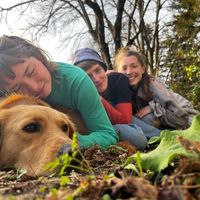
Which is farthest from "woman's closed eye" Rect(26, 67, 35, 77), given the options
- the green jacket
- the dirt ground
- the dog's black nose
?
the dirt ground

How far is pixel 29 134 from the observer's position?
3.46 meters

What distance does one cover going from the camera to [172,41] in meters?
26.8

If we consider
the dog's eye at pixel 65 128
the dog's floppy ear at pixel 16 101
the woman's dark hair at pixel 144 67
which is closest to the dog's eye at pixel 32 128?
the dog's eye at pixel 65 128

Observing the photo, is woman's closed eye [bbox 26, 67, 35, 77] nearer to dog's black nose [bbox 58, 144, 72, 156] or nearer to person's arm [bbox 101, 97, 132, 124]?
person's arm [bbox 101, 97, 132, 124]

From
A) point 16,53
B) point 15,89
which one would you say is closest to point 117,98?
point 15,89

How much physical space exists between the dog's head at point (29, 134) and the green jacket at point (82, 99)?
67 cm

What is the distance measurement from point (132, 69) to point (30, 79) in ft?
8.08

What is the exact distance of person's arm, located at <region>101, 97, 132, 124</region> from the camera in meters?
5.46

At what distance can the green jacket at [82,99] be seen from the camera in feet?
14.9

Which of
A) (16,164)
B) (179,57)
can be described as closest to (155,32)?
(179,57)

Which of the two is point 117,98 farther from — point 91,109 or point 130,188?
point 130,188

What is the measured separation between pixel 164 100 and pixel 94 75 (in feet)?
3.24

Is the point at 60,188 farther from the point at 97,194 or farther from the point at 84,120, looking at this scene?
the point at 84,120

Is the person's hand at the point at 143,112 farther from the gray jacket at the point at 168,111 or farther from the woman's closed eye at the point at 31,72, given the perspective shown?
the woman's closed eye at the point at 31,72
